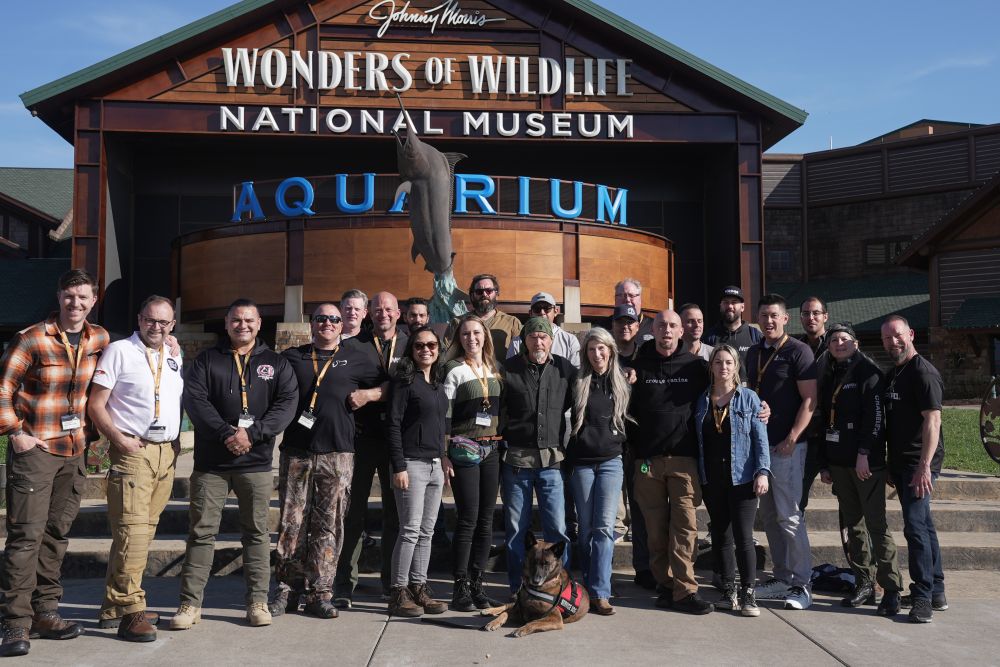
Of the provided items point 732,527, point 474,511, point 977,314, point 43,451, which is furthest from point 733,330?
point 977,314

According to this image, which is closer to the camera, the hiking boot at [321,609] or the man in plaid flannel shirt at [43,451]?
the man in plaid flannel shirt at [43,451]

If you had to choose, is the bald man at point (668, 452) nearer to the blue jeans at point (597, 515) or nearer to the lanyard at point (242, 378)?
the blue jeans at point (597, 515)

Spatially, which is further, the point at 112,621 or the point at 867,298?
the point at 867,298

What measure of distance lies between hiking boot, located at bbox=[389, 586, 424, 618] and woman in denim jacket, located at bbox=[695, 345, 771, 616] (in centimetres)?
213

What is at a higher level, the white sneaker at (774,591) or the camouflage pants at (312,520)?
the camouflage pants at (312,520)

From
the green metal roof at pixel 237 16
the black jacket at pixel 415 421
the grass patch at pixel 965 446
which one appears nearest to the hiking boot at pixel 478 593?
Answer: the black jacket at pixel 415 421

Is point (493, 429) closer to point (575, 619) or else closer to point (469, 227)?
point (575, 619)

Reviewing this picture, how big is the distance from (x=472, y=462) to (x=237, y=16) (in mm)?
18538

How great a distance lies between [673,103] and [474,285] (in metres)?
16.7

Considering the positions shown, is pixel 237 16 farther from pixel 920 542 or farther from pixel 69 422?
pixel 920 542

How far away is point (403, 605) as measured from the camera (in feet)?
19.0

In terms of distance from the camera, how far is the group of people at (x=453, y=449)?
17.8 ft

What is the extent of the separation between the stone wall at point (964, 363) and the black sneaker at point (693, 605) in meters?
19.7

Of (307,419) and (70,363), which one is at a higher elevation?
(70,363)
